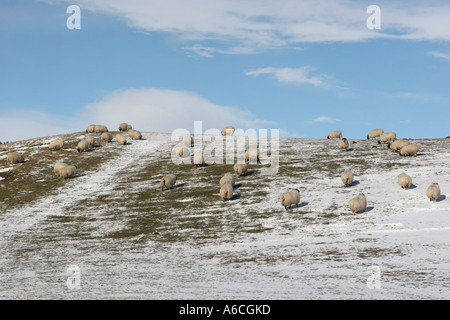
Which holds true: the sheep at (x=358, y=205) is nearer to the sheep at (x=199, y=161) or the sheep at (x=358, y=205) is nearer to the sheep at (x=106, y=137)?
the sheep at (x=199, y=161)

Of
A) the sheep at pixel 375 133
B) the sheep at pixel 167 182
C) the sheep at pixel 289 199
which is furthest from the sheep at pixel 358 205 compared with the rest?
the sheep at pixel 375 133

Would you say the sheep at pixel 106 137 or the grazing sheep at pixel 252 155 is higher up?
the sheep at pixel 106 137

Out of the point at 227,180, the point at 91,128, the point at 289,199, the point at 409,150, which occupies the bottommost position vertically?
the point at 289,199

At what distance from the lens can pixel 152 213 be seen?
3744 centimetres

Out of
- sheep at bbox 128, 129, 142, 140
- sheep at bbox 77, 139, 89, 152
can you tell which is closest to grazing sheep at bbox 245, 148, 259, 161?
sheep at bbox 77, 139, 89, 152

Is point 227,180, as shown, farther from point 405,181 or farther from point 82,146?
point 82,146

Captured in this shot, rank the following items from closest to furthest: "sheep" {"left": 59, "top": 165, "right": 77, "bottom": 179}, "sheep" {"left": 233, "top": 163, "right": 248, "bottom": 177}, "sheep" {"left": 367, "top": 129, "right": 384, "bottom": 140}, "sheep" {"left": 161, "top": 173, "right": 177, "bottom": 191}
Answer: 1. "sheep" {"left": 161, "top": 173, "right": 177, "bottom": 191}
2. "sheep" {"left": 233, "top": 163, "right": 248, "bottom": 177}
3. "sheep" {"left": 59, "top": 165, "right": 77, "bottom": 179}
4. "sheep" {"left": 367, "top": 129, "right": 384, "bottom": 140}

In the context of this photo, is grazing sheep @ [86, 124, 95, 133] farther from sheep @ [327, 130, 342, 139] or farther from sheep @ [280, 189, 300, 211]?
sheep @ [280, 189, 300, 211]

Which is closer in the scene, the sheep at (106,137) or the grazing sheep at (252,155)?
the grazing sheep at (252,155)

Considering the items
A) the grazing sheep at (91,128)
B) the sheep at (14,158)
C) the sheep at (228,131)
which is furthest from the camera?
the grazing sheep at (91,128)

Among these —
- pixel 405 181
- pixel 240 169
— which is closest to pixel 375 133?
pixel 240 169

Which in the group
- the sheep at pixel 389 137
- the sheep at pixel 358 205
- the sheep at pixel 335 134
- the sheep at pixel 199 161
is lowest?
the sheep at pixel 358 205

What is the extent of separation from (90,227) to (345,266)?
791 inches

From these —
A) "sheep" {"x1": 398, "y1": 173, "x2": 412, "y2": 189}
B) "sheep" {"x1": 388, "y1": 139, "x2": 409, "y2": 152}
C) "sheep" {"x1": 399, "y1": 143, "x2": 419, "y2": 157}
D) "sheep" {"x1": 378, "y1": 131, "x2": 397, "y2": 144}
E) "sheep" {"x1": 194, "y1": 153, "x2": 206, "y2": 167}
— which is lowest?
"sheep" {"x1": 398, "y1": 173, "x2": 412, "y2": 189}
